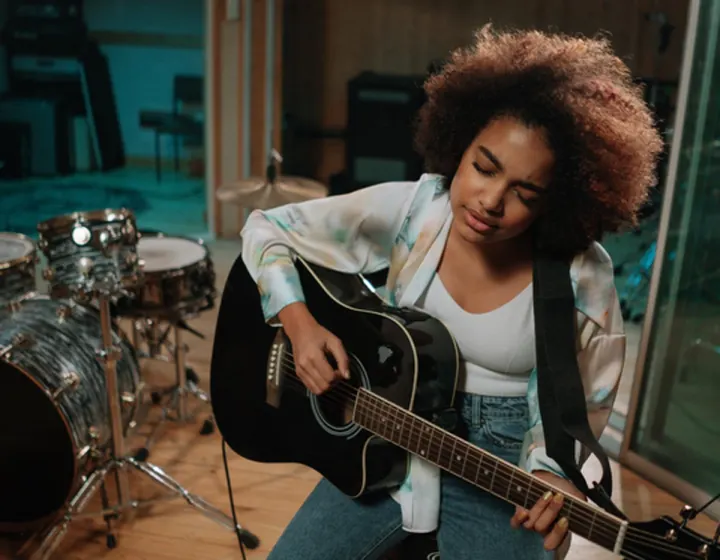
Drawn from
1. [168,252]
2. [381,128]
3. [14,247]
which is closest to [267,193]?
[168,252]

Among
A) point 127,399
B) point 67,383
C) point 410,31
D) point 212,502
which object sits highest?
point 410,31

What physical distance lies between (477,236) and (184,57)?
323cm

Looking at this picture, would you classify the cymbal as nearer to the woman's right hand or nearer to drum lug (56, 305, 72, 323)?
drum lug (56, 305, 72, 323)

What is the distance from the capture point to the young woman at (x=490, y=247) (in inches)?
41.9

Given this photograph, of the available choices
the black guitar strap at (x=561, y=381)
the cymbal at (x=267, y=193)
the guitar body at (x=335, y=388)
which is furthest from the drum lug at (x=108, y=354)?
the black guitar strap at (x=561, y=381)

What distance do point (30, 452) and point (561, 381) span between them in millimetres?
1239

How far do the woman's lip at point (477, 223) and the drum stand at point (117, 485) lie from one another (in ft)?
3.04

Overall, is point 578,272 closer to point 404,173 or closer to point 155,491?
point 155,491

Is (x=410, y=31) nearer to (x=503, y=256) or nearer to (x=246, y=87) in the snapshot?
(x=246, y=87)

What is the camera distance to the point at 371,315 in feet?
3.90

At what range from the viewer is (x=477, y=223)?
1.09 metres

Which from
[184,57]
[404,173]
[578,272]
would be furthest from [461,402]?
[184,57]

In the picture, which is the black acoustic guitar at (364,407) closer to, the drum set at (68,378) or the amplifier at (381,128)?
the drum set at (68,378)

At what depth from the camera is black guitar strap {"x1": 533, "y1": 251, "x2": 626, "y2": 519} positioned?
1095 millimetres
